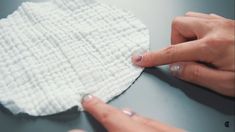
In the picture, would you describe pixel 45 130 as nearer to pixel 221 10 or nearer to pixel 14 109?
pixel 14 109

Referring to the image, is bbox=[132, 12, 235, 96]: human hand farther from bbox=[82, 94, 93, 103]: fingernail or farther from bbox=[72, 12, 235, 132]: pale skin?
bbox=[82, 94, 93, 103]: fingernail

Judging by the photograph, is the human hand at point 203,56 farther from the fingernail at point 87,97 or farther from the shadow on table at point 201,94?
the fingernail at point 87,97

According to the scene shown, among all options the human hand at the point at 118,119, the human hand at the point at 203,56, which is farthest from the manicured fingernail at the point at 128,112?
the human hand at the point at 203,56

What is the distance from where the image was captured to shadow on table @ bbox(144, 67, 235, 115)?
0.56 metres

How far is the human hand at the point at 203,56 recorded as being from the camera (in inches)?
22.7

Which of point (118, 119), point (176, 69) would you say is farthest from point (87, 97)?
point (176, 69)

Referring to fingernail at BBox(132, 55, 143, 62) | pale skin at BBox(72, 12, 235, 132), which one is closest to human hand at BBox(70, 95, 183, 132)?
pale skin at BBox(72, 12, 235, 132)

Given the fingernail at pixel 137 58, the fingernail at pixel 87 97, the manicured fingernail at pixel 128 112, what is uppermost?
the fingernail at pixel 137 58

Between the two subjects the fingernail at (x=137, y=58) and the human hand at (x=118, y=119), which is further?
the fingernail at (x=137, y=58)

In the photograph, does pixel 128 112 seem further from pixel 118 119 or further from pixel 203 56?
pixel 203 56

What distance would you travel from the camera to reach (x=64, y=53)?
2.06ft

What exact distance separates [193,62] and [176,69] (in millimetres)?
32

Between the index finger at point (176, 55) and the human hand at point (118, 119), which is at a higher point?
the index finger at point (176, 55)

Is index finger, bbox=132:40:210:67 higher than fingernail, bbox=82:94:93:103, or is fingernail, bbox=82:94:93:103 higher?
index finger, bbox=132:40:210:67
